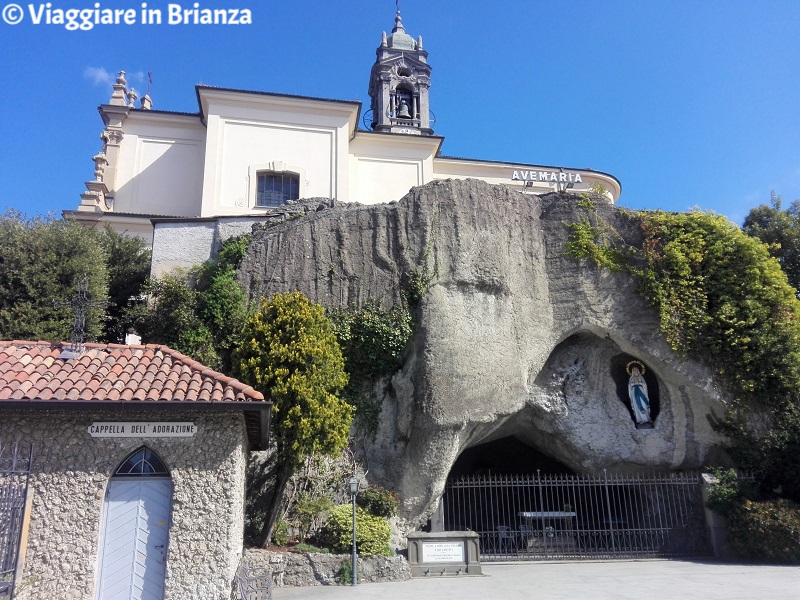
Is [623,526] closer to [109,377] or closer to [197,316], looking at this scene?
[197,316]

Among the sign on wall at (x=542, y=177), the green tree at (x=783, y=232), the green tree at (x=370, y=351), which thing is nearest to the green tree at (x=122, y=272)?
the green tree at (x=370, y=351)

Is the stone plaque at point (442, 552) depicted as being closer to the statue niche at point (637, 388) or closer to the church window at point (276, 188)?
the statue niche at point (637, 388)

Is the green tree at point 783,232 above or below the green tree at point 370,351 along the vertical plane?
above

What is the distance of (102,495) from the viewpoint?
1037cm

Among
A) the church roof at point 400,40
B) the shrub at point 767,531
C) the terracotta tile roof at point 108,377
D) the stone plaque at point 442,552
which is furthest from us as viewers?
the church roof at point 400,40

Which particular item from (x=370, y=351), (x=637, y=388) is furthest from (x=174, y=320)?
(x=637, y=388)

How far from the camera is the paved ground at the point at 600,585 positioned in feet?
35.9

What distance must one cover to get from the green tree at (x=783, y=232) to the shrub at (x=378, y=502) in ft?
55.1

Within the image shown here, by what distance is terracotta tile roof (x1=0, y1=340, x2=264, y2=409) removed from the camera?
10453 mm

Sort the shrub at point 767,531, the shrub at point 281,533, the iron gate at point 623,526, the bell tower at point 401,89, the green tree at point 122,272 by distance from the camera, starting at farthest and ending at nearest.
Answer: the bell tower at point 401,89, the green tree at point 122,272, the iron gate at point 623,526, the shrub at point 767,531, the shrub at point 281,533

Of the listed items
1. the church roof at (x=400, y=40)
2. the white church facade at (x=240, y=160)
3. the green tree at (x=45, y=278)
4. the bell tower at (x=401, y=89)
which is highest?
the church roof at (x=400, y=40)

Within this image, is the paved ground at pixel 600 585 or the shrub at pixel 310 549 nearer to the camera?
the paved ground at pixel 600 585

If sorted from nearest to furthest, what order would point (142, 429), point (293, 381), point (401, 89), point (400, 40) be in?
point (142, 429), point (293, 381), point (401, 89), point (400, 40)

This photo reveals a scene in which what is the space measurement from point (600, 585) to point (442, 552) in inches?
137
